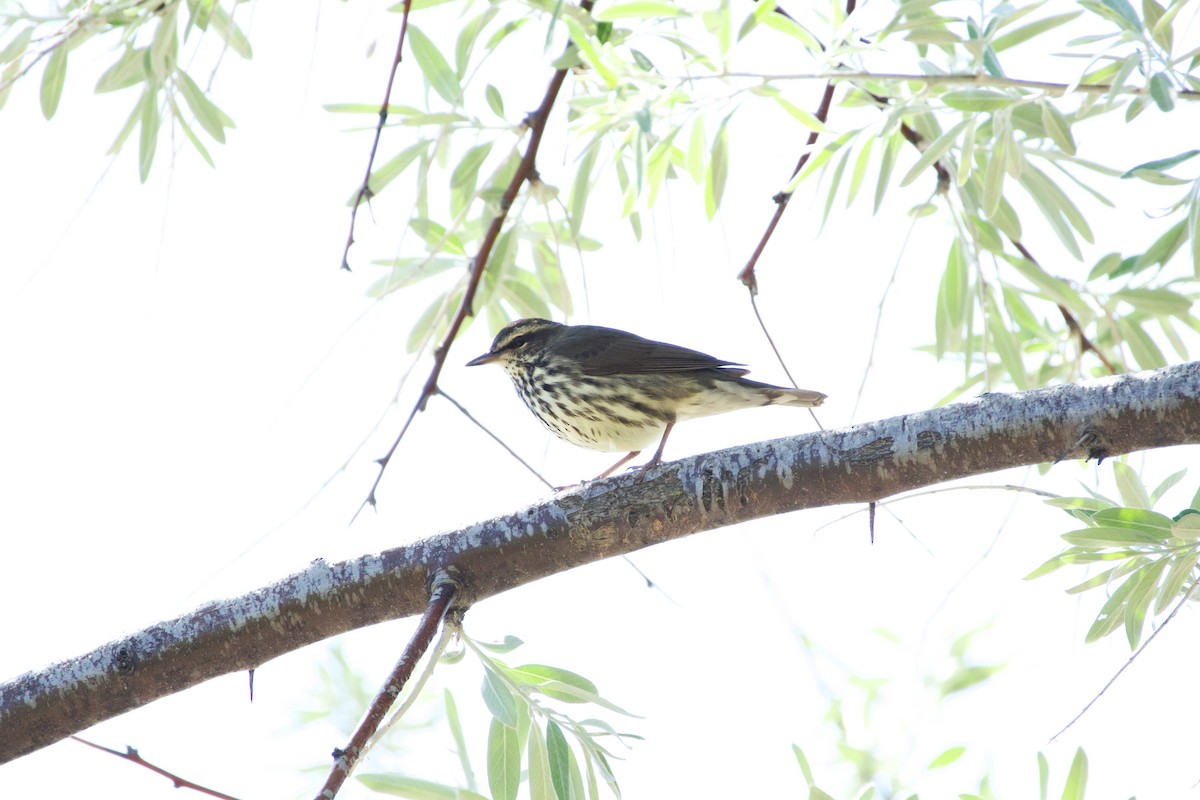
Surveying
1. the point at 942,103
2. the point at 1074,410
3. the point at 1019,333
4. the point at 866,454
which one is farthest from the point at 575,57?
the point at 1019,333

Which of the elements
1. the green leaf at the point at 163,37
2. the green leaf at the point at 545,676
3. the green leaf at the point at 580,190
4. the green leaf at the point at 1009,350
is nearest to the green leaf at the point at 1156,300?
the green leaf at the point at 1009,350

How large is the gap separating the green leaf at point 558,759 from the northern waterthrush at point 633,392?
2085 mm

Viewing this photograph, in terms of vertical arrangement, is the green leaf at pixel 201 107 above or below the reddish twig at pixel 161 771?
above

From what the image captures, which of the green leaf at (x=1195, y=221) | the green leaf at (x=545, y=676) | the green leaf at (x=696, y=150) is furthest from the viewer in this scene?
the green leaf at (x=696, y=150)

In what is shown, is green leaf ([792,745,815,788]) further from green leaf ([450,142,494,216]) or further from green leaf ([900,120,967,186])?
green leaf ([450,142,494,216])

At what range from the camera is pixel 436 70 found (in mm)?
3773

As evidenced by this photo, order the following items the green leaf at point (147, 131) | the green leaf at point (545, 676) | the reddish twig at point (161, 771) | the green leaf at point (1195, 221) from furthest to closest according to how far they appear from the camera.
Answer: the green leaf at point (147, 131) → the green leaf at point (1195, 221) → the green leaf at point (545, 676) → the reddish twig at point (161, 771)

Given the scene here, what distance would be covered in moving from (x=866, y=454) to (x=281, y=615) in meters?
1.56

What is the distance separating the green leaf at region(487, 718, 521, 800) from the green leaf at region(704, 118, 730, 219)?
5.34ft

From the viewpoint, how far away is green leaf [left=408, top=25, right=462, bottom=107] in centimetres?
377

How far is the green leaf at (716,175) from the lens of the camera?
133 inches

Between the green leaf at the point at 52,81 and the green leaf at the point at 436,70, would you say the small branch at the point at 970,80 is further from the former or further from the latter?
the green leaf at the point at 52,81

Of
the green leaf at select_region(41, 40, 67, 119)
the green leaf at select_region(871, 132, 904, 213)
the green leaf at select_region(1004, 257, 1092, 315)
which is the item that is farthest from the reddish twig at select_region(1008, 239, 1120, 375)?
the green leaf at select_region(41, 40, 67, 119)

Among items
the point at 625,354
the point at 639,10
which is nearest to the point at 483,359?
the point at 625,354
